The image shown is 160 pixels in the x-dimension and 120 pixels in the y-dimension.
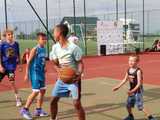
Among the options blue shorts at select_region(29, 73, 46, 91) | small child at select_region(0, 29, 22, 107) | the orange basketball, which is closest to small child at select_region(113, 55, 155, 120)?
the orange basketball

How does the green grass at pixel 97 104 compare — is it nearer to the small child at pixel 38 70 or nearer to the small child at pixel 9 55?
the small child at pixel 38 70

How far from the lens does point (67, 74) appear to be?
23.2 ft

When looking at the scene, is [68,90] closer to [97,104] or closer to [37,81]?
[37,81]

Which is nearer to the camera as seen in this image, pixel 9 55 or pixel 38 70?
pixel 38 70

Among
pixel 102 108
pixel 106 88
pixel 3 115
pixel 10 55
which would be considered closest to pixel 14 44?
pixel 10 55

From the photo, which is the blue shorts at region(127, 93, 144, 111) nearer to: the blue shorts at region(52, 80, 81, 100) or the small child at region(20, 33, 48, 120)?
the blue shorts at region(52, 80, 81, 100)

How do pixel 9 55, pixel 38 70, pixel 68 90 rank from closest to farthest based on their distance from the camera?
1. pixel 68 90
2. pixel 38 70
3. pixel 9 55

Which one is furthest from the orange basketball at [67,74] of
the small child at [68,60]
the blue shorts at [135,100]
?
the blue shorts at [135,100]

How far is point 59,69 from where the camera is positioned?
7.26 metres

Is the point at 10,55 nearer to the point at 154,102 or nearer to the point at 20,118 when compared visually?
the point at 20,118

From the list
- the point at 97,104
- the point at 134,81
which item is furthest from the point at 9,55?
the point at 134,81

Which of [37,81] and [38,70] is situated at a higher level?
[38,70]

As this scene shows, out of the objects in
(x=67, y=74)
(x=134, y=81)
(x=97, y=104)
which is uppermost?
(x=67, y=74)

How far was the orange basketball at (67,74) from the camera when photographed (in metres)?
7.06
